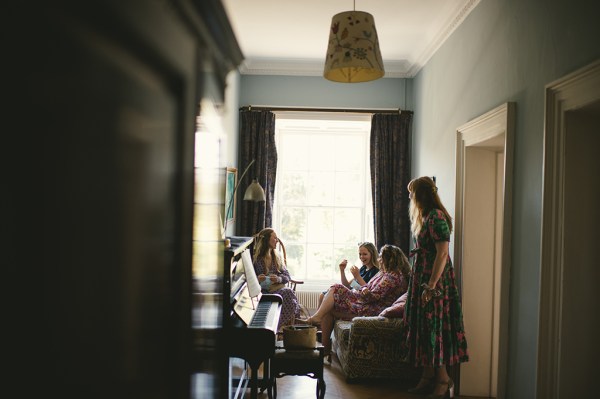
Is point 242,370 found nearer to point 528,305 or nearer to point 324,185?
point 528,305

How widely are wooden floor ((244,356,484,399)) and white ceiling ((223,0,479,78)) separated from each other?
2867 mm

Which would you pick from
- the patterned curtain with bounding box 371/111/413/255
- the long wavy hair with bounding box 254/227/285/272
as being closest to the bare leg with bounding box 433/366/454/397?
the long wavy hair with bounding box 254/227/285/272

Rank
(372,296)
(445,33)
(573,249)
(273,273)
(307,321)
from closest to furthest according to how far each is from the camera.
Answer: (573,249) < (445,33) < (372,296) < (307,321) < (273,273)

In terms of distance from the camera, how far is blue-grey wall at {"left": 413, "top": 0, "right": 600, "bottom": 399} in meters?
2.58

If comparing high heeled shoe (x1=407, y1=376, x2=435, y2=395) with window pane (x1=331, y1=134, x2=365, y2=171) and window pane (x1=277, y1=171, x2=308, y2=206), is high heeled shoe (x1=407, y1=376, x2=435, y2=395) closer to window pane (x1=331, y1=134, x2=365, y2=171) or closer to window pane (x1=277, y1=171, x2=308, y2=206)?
window pane (x1=277, y1=171, x2=308, y2=206)

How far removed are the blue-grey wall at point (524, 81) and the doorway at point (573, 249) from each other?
0.20m

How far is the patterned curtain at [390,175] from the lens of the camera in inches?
253

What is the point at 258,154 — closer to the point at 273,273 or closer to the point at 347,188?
the point at 347,188

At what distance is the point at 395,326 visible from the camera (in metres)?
4.38

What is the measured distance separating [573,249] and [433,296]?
136cm

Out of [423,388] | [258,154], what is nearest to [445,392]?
[423,388]

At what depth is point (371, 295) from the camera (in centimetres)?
496

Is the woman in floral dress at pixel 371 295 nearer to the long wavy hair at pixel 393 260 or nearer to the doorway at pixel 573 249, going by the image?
the long wavy hair at pixel 393 260

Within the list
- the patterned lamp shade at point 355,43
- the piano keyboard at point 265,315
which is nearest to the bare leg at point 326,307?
the piano keyboard at point 265,315
